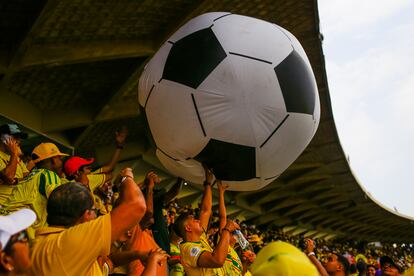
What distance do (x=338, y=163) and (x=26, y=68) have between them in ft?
53.8

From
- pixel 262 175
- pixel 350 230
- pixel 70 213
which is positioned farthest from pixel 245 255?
pixel 350 230

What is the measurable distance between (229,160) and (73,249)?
5.64 feet

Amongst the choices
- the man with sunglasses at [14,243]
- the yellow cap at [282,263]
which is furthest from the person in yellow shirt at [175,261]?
the man with sunglasses at [14,243]

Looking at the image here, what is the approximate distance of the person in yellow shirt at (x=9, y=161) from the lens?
3879mm

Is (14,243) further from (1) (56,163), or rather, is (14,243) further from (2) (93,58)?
(2) (93,58)

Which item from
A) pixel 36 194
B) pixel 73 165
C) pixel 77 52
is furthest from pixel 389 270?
pixel 77 52

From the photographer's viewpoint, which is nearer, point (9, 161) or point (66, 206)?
point (66, 206)

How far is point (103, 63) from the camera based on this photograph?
10539 millimetres

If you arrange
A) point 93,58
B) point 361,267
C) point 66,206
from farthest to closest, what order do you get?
point 93,58 → point 361,267 → point 66,206

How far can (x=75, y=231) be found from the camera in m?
2.05

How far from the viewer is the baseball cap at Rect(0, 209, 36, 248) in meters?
1.46

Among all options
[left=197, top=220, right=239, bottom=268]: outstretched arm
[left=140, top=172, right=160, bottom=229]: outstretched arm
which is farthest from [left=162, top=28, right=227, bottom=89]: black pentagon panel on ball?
[left=197, top=220, right=239, bottom=268]: outstretched arm

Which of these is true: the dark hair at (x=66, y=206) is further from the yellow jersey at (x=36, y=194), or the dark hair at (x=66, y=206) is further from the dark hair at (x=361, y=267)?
the dark hair at (x=361, y=267)

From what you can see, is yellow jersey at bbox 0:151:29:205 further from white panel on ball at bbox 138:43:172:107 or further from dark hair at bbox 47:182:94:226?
dark hair at bbox 47:182:94:226
